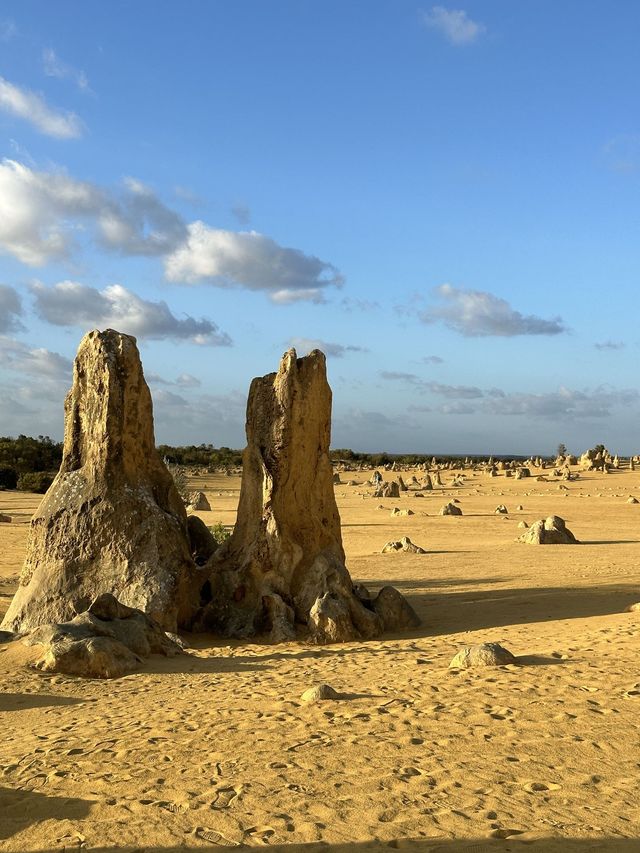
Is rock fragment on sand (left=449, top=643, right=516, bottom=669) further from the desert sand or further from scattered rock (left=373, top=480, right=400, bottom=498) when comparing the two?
scattered rock (left=373, top=480, right=400, bottom=498)

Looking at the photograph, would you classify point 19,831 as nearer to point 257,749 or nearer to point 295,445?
point 257,749

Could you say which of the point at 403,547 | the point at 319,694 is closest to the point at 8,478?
the point at 403,547

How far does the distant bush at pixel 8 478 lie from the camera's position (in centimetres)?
4656

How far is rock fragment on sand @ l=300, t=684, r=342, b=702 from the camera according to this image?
736cm

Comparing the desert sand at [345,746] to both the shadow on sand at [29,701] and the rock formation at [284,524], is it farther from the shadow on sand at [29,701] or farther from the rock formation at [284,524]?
the rock formation at [284,524]

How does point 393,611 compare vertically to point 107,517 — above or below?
below

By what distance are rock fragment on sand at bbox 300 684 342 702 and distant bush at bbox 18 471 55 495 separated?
38.5 meters

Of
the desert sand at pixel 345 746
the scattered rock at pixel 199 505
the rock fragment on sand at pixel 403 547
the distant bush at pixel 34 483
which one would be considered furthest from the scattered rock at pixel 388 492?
the desert sand at pixel 345 746

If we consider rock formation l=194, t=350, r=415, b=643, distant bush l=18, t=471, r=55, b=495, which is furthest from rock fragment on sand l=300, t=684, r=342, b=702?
distant bush l=18, t=471, r=55, b=495

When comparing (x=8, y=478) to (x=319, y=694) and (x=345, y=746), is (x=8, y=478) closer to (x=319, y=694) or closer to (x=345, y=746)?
(x=319, y=694)

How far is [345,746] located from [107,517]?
643cm

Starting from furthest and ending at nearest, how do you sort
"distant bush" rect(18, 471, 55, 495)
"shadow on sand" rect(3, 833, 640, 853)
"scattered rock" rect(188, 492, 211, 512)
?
"distant bush" rect(18, 471, 55, 495) < "scattered rock" rect(188, 492, 211, 512) < "shadow on sand" rect(3, 833, 640, 853)

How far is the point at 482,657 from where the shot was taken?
8.46 meters

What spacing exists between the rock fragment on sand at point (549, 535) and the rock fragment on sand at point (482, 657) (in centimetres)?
1374
